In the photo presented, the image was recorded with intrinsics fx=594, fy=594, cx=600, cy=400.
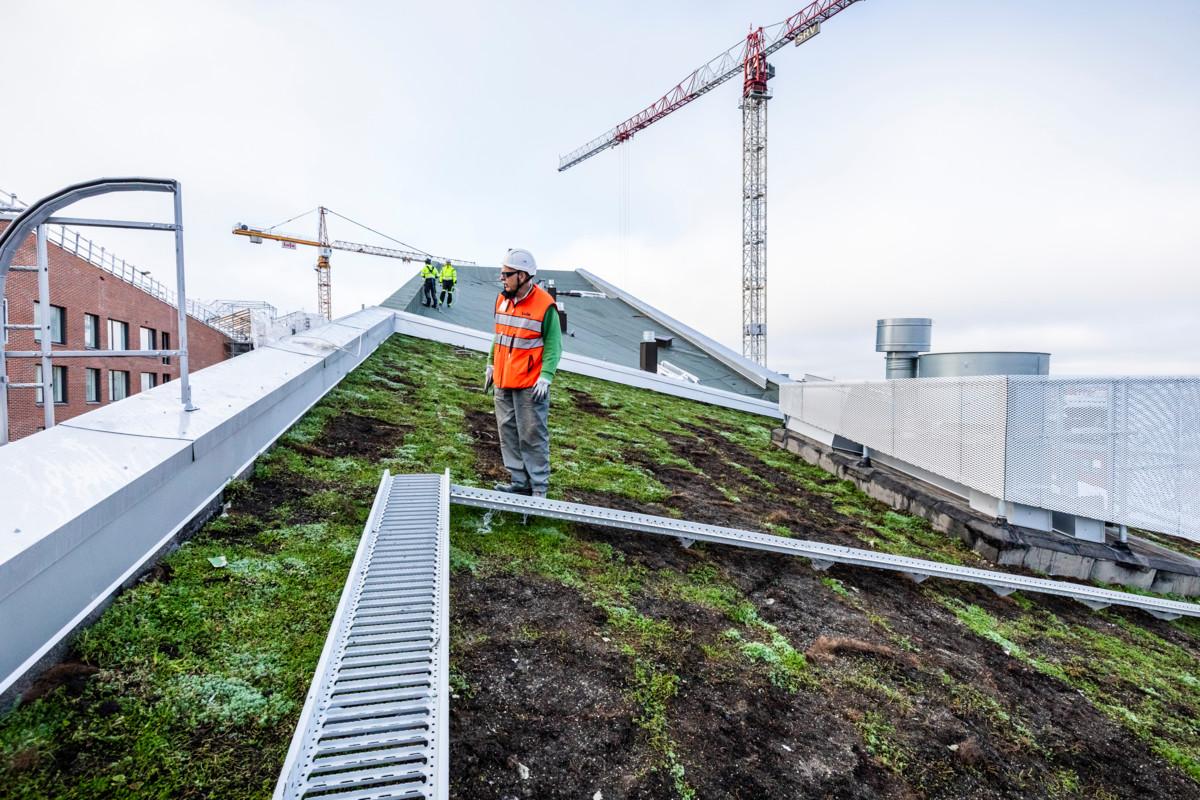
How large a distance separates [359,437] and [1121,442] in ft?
23.0

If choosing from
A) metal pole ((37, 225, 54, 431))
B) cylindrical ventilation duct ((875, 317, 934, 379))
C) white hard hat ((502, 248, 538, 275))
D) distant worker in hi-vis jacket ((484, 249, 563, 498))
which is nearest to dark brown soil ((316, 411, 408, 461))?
distant worker in hi-vis jacket ((484, 249, 563, 498))

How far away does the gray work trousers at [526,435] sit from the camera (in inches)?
178

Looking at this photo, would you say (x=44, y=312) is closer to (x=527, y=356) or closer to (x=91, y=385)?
(x=527, y=356)

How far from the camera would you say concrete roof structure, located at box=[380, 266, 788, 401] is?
18.5 m

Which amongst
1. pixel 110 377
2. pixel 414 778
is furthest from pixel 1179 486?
pixel 110 377

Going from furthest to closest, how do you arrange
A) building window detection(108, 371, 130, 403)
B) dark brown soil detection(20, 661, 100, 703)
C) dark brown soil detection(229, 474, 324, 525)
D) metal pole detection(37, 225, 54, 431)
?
building window detection(108, 371, 130, 403)
metal pole detection(37, 225, 54, 431)
dark brown soil detection(229, 474, 324, 525)
dark brown soil detection(20, 661, 100, 703)

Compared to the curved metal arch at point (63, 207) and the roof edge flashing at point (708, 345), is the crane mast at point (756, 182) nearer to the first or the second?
the roof edge flashing at point (708, 345)

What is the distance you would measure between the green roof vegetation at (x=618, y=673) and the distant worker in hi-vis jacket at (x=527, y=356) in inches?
22.8

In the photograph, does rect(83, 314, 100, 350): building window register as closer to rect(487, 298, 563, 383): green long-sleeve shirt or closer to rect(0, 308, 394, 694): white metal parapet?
rect(0, 308, 394, 694): white metal parapet

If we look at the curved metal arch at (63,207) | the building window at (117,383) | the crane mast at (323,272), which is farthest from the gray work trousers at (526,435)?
the crane mast at (323,272)

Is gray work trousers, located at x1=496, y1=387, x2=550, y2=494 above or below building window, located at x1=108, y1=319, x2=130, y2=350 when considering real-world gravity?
below

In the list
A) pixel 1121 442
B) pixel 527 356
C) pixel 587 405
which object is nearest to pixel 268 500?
pixel 527 356

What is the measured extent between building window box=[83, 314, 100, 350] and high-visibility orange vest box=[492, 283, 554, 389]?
89.4 ft

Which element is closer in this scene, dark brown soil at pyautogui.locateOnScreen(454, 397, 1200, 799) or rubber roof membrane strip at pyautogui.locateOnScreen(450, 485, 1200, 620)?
dark brown soil at pyautogui.locateOnScreen(454, 397, 1200, 799)
